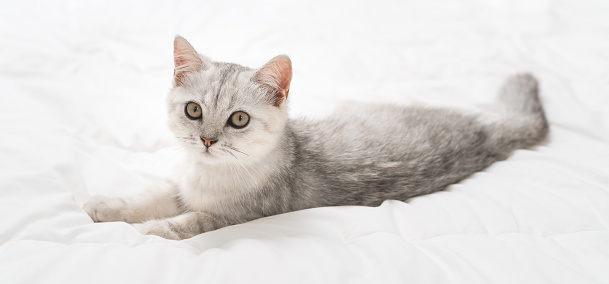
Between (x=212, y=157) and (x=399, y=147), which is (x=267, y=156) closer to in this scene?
(x=212, y=157)

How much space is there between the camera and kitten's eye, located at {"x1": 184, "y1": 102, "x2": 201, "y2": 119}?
54.1 inches

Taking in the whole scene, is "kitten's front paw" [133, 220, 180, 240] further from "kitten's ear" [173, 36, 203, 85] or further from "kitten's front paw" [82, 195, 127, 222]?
"kitten's ear" [173, 36, 203, 85]

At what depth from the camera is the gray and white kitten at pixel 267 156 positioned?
4.44ft

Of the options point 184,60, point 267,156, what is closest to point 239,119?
point 267,156

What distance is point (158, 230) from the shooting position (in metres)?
1.26

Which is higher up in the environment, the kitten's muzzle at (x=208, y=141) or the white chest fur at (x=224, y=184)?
the kitten's muzzle at (x=208, y=141)

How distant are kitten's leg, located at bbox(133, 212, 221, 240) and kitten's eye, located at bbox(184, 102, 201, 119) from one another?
1.07 ft

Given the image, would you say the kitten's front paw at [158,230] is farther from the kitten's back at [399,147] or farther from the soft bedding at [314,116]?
the kitten's back at [399,147]

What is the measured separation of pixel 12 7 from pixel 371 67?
1958mm

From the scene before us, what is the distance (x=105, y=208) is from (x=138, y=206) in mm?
132

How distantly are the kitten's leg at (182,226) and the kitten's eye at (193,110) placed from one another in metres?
0.33

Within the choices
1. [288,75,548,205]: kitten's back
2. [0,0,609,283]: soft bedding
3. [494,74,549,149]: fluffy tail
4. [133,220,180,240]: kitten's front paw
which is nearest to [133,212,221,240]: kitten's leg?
[133,220,180,240]: kitten's front paw

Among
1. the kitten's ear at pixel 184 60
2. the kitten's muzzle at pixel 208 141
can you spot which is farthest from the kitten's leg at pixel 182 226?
the kitten's ear at pixel 184 60

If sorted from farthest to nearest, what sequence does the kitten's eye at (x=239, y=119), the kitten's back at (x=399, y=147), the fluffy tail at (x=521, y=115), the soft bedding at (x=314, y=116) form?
the fluffy tail at (x=521, y=115) < the kitten's back at (x=399, y=147) < the kitten's eye at (x=239, y=119) < the soft bedding at (x=314, y=116)
